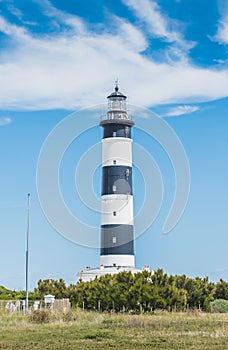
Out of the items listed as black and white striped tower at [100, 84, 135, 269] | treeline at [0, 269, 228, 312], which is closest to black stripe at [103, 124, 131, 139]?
black and white striped tower at [100, 84, 135, 269]

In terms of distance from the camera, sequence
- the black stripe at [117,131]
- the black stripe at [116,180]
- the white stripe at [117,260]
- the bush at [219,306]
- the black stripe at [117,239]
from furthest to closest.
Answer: the black stripe at [117,131] → the black stripe at [116,180] → the white stripe at [117,260] → the black stripe at [117,239] → the bush at [219,306]

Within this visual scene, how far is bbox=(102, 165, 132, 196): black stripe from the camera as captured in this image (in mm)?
43188

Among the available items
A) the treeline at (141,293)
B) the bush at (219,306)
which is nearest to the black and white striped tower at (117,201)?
the treeline at (141,293)

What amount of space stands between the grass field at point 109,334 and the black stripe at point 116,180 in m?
15.6

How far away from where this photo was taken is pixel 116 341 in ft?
60.4

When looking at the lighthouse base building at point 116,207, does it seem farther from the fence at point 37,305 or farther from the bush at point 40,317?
the bush at point 40,317

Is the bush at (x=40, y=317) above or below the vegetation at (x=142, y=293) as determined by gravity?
below

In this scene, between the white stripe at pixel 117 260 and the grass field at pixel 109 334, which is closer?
the grass field at pixel 109 334

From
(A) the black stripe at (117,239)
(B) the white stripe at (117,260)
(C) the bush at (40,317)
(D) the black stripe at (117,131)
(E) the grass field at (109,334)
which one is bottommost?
(E) the grass field at (109,334)

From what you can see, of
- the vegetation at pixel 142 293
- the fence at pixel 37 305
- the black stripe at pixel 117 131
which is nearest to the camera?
the fence at pixel 37 305

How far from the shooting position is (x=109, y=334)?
20375 millimetres

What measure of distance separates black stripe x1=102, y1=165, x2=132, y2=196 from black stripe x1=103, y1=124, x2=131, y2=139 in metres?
2.47

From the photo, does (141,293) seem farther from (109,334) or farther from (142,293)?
(109,334)

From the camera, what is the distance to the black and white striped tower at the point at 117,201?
42625 millimetres
